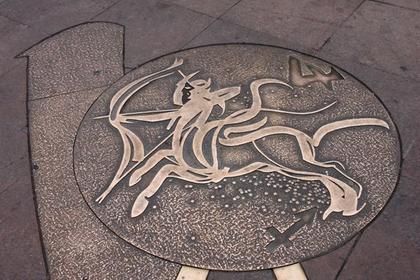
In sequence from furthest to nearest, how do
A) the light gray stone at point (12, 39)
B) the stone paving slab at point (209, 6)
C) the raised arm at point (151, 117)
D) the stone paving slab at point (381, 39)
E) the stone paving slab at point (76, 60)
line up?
the stone paving slab at point (209, 6) → the light gray stone at point (12, 39) → the stone paving slab at point (76, 60) → the stone paving slab at point (381, 39) → the raised arm at point (151, 117)

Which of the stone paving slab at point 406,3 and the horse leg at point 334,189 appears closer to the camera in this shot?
the horse leg at point 334,189

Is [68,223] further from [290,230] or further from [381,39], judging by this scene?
[381,39]

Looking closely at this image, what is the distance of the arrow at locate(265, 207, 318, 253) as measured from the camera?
126 inches

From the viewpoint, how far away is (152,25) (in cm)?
544

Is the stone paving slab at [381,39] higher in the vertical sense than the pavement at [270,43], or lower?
higher

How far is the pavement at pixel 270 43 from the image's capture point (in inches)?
124

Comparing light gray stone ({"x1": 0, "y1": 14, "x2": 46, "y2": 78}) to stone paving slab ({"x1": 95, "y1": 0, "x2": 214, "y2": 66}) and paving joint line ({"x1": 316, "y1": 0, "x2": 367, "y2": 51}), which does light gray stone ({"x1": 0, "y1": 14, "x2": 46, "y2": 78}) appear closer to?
stone paving slab ({"x1": 95, "y1": 0, "x2": 214, "y2": 66})

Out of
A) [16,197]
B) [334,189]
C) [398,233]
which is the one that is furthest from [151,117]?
[398,233]

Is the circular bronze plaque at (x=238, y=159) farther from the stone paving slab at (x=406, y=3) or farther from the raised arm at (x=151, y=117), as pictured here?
the stone paving slab at (x=406, y=3)

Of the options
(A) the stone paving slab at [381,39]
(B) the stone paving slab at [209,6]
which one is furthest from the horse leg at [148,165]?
(B) the stone paving slab at [209,6]

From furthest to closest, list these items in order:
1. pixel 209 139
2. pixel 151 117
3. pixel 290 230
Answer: pixel 151 117
pixel 209 139
pixel 290 230

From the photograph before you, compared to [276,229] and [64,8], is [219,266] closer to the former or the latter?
[276,229]

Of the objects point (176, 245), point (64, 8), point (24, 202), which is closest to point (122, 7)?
point (64, 8)

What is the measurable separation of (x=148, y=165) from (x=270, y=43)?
7.10ft
